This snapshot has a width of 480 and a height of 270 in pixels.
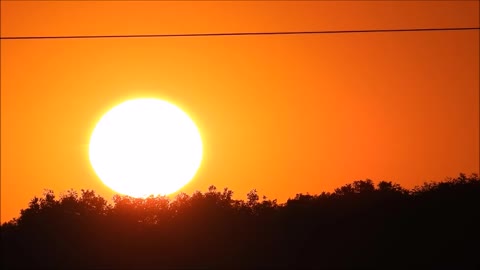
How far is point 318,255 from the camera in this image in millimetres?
74562

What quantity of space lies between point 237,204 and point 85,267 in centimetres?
1954

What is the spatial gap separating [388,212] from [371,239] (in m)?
5.39

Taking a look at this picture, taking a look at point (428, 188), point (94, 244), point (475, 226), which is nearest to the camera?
point (475, 226)

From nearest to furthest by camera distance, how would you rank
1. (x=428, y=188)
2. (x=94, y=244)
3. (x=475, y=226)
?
(x=475, y=226), (x=94, y=244), (x=428, y=188)

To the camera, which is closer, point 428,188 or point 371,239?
point 371,239

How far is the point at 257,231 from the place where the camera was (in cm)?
7950

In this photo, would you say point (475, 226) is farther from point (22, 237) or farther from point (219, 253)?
point (22, 237)

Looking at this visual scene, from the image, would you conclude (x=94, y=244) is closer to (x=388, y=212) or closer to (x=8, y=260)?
(x=8, y=260)

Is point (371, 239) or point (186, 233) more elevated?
point (186, 233)

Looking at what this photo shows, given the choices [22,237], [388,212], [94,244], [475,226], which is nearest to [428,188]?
[388,212]

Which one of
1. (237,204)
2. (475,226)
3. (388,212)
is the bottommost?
(475,226)

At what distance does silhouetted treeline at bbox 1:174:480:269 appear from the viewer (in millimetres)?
72688

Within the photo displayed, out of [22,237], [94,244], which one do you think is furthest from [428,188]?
[22,237]

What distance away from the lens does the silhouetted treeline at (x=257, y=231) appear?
7269cm
